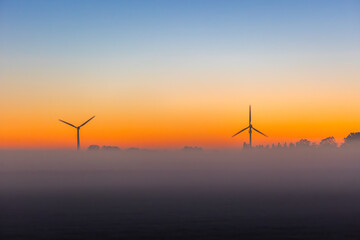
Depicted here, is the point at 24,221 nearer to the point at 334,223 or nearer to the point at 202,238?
the point at 202,238

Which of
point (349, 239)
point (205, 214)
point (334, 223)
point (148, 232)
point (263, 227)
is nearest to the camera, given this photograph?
point (349, 239)

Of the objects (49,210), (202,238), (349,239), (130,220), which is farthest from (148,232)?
(49,210)

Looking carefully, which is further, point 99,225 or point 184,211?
point 184,211

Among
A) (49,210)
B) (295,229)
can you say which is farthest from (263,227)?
(49,210)

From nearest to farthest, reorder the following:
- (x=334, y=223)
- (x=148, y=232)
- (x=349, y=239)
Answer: (x=349, y=239)
(x=148, y=232)
(x=334, y=223)

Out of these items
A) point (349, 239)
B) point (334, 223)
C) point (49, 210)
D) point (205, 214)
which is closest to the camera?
point (349, 239)

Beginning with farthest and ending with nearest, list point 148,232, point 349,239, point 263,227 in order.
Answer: point 263,227 → point 148,232 → point 349,239

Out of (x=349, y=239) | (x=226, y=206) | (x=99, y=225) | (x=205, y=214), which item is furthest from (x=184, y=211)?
(x=349, y=239)

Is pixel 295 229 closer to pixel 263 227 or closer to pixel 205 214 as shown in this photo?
pixel 263 227

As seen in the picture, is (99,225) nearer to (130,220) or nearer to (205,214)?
A: (130,220)

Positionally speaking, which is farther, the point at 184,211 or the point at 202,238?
the point at 184,211
